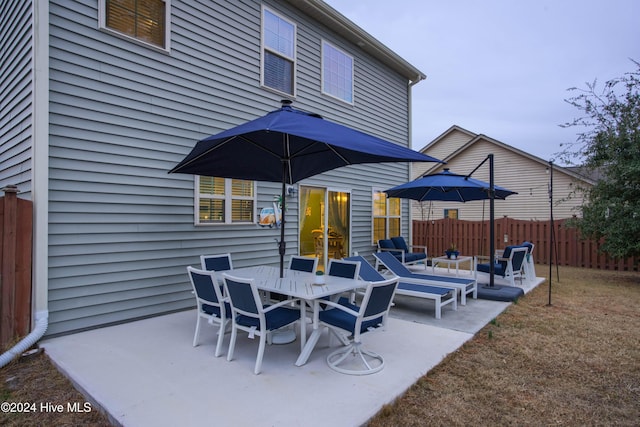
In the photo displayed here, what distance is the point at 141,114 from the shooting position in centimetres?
486

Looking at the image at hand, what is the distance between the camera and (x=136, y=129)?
4809mm

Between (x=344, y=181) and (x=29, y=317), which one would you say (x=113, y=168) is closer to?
(x=29, y=317)

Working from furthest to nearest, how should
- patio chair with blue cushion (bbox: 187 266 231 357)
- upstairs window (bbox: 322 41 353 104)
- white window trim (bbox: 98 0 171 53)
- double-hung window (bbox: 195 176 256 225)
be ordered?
upstairs window (bbox: 322 41 353 104), double-hung window (bbox: 195 176 256 225), white window trim (bbox: 98 0 171 53), patio chair with blue cushion (bbox: 187 266 231 357)

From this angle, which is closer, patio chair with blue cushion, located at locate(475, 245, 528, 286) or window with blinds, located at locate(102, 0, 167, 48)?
window with blinds, located at locate(102, 0, 167, 48)

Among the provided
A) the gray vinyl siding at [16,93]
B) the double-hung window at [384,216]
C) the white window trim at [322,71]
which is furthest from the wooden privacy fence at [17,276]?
the double-hung window at [384,216]

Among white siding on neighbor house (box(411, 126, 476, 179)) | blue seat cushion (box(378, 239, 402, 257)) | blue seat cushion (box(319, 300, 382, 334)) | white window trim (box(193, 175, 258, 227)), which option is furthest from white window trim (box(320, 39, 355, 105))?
white siding on neighbor house (box(411, 126, 476, 179))

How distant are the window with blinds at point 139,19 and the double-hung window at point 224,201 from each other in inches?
79.8

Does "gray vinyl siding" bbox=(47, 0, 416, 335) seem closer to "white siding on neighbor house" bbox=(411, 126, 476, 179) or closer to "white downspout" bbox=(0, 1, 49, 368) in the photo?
"white downspout" bbox=(0, 1, 49, 368)

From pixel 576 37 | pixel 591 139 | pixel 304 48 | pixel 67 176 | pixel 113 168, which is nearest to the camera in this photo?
pixel 67 176

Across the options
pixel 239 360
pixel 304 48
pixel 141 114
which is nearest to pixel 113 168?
pixel 141 114

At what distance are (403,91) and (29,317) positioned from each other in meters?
9.43

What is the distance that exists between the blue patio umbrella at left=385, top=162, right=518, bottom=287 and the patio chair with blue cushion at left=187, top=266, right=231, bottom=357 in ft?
15.8

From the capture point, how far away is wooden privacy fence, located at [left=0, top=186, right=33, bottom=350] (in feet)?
12.7

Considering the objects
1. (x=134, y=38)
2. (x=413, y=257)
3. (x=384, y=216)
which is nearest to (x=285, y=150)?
(x=134, y=38)
